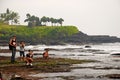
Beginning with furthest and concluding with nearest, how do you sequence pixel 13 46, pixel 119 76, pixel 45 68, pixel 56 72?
pixel 13 46
pixel 45 68
pixel 56 72
pixel 119 76

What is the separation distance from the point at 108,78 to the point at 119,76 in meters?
1.00

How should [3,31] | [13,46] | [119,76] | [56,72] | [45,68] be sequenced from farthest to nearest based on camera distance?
[3,31], [13,46], [45,68], [56,72], [119,76]

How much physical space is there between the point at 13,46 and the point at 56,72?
7516mm

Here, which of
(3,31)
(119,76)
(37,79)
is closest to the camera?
(37,79)

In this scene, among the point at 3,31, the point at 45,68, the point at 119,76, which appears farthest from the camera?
the point at 3,31

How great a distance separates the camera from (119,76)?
2652 centimetres

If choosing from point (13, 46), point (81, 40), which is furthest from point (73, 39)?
point (13, 46)

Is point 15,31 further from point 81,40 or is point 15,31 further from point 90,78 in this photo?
point 90,78

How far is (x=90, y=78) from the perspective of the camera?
26109 millimetres

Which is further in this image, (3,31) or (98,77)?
(3,31)

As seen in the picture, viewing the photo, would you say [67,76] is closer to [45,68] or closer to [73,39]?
[45,68]

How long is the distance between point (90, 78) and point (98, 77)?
82cm

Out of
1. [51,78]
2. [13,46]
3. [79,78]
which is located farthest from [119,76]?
[13,46]

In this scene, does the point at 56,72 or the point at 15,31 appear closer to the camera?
the point at 56,72
